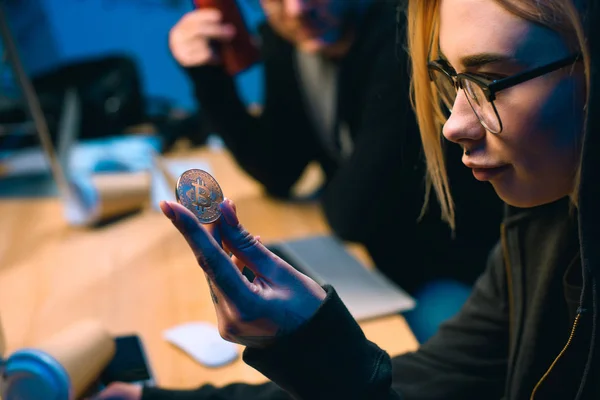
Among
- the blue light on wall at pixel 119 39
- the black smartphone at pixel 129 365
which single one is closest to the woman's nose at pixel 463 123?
the black smartphone at pixel 129 365

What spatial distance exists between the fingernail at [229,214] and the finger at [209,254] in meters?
0.03

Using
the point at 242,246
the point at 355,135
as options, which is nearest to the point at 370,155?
the point at 355,135

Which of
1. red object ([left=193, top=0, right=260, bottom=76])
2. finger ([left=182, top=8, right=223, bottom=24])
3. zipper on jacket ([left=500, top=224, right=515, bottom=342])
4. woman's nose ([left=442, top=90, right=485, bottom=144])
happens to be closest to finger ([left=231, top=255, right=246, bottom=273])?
woman's nose ([left=442, top=90, right=485, bottom=144])

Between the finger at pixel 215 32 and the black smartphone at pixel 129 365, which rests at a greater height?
the finger at pixel 215 32

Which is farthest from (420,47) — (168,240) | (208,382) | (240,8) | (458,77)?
(168,240)

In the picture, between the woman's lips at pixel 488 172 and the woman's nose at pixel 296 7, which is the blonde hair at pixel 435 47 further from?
the woman's nose at pixel 296 7

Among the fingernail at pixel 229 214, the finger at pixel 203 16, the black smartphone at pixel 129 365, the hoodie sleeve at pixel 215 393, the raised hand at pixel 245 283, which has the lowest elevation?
the hoodie sleeve at pixel 215 393

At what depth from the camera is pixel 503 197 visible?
1.74ft

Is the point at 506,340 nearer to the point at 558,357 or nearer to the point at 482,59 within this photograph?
the point at 558,357

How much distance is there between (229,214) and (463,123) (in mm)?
202

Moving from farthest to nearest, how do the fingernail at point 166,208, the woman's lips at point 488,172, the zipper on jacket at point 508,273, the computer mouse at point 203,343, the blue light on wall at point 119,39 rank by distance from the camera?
the blue light on wall at point 119,39
the computer mouse at point 203,343
the zipper on jacket at point 508,273
the woman's lips at point 488,172
the fingernail at point 166,208

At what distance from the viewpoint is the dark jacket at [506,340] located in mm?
454

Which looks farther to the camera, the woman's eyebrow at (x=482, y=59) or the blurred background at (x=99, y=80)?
the blurred background at (x=99, y=80)

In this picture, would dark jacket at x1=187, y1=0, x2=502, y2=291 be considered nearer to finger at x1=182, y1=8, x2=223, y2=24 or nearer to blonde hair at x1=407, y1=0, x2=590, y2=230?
blonde hair at x1=407, y1=0, x2=590, y2=230
